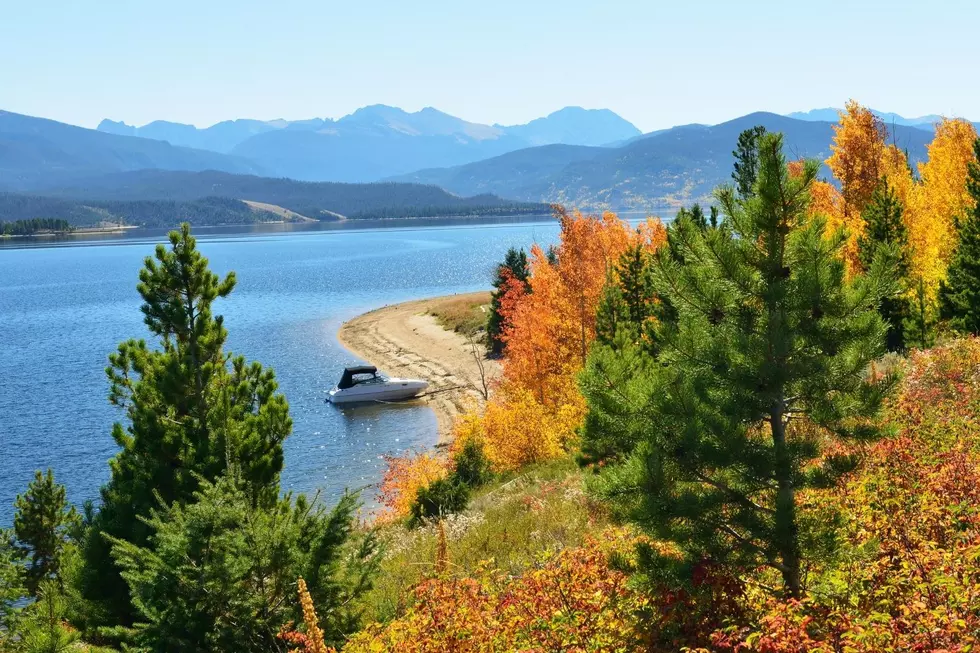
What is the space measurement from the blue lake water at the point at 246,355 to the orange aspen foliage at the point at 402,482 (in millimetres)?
2021

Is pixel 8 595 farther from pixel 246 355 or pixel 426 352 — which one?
pixel 426 352

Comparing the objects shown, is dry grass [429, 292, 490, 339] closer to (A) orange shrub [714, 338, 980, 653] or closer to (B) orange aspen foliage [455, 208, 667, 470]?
(B) orange aspen foliage [455, 208, 667, 470]

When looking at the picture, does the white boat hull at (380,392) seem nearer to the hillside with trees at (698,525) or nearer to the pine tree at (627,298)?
the pine tree at (627,298)

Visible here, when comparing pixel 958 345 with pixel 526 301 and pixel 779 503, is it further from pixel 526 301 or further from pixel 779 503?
pixel 526 301

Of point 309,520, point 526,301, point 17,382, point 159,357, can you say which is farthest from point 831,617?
point 17,382

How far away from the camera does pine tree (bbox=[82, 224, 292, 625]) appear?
16219mm

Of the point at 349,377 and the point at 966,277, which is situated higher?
the point at 966,277

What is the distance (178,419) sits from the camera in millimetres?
17859

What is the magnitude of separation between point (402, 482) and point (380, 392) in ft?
85.0

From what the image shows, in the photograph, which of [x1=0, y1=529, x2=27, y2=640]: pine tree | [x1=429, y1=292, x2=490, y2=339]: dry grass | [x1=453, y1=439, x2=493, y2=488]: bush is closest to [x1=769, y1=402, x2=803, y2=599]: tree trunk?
[x1=0, y1=529, x2=27, y2=640]: pine tree

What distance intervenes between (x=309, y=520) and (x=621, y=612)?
18.4 ft

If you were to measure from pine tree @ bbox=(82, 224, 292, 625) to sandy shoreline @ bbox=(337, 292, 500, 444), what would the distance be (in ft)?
Result: 100

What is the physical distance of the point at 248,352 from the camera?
74.9 metres

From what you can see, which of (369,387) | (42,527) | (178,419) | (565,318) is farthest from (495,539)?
(369,387)
